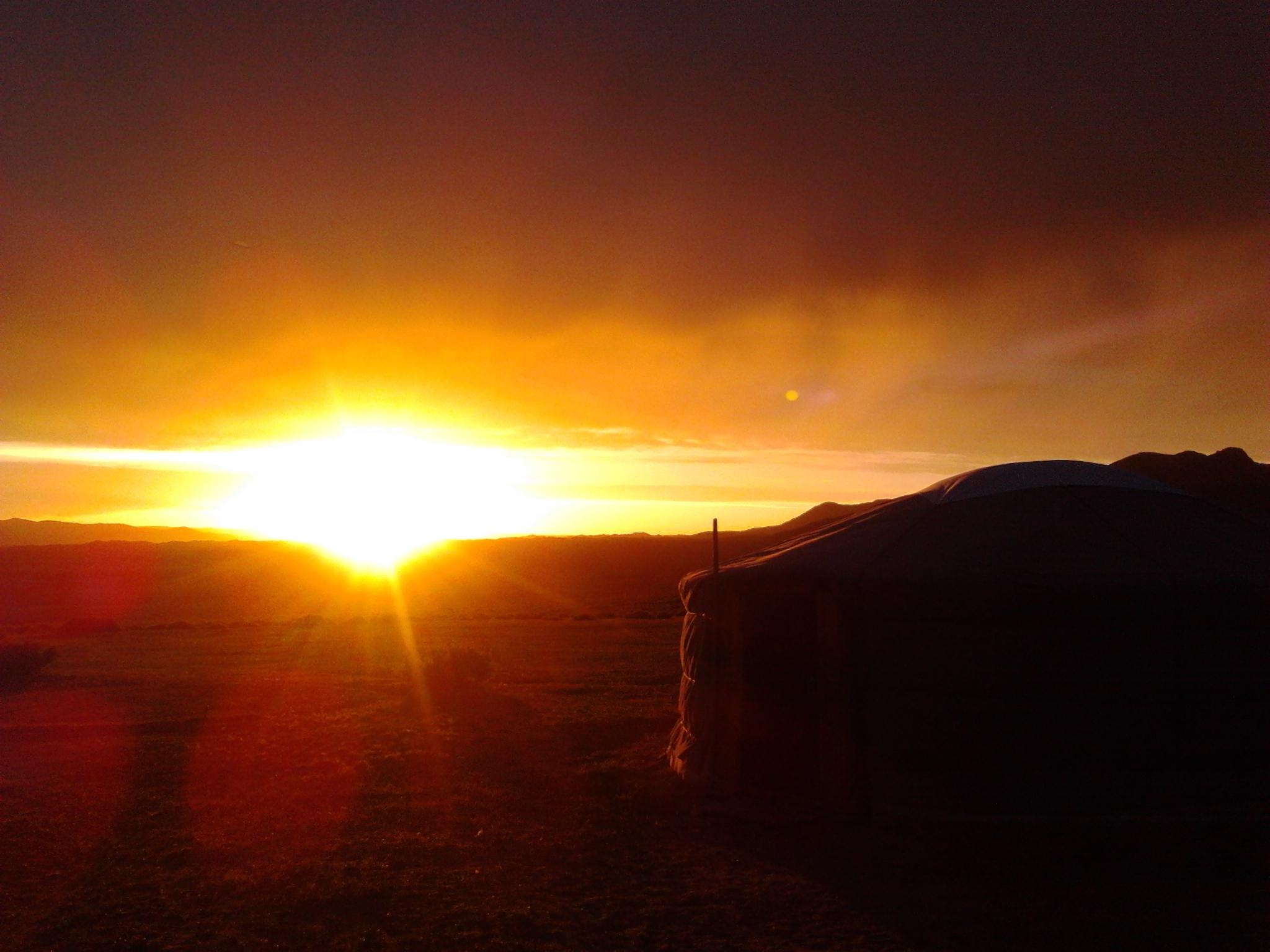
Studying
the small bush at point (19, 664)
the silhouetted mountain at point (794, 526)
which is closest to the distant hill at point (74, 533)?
the silhouetted mountain at point (794, 526)

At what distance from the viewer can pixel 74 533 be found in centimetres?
14475

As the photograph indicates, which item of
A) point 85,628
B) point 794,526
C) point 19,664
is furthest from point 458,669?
point 794,526

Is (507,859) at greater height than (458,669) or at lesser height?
lesser

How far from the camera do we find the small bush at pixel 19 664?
628 inches

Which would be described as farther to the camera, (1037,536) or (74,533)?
(74,533)

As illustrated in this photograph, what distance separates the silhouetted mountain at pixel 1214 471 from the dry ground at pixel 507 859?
23459 mm

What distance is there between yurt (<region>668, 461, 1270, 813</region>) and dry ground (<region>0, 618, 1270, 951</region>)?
383mm

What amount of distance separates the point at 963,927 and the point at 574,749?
5394 mm

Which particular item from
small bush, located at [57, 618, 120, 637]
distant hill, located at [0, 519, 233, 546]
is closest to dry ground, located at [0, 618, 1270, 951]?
small bush, located at [57, 618, 120, 637]

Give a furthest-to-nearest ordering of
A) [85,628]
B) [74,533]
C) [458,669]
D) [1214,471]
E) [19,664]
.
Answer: [74,533] → [1214,471] → [85,628] → [19,664] → [458,669]

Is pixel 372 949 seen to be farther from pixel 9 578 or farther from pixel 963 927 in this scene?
pixel 9 578

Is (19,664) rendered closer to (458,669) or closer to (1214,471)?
(458,669)

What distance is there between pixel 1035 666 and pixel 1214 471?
114 feet

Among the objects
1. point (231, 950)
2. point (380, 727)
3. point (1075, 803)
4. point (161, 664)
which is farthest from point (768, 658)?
point (161, 664)
